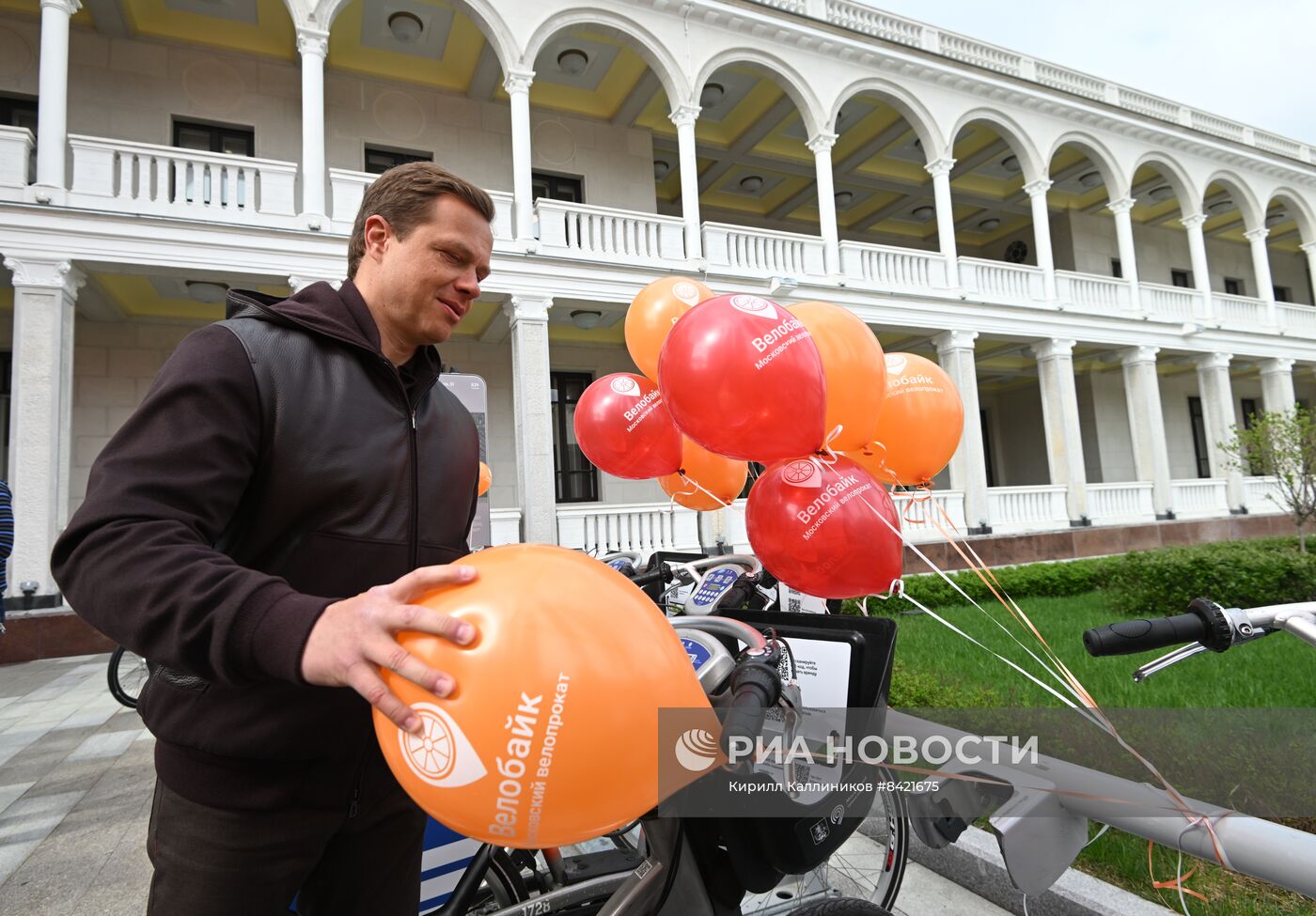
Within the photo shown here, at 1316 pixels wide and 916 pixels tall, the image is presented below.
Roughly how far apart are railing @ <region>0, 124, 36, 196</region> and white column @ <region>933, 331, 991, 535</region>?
14.2 metres

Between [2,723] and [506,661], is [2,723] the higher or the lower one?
the lower one

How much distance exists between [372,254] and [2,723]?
6.33 m

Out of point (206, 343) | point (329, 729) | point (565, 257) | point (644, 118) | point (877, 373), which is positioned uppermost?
point (644, 118)

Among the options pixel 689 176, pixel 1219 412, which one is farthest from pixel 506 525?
pixel 1219 412

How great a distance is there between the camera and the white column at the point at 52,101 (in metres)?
8.23

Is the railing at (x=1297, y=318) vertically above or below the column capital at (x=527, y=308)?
above

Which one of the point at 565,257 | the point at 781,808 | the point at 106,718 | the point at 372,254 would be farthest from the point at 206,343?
the point at 565,257

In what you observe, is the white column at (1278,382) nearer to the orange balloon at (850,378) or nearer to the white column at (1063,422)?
the white column at (1063,422)

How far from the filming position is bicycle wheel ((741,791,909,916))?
2.00 metres

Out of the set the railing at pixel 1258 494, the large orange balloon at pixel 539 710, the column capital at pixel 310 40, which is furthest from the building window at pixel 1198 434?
the large orange balloon at pixel 539 710

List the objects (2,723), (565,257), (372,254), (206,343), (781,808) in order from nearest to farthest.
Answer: (206,343) < (781,808) < (372,254) < (2,723) < (565,257)

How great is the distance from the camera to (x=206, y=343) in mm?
1106

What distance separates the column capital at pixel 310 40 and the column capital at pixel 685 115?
5420mm

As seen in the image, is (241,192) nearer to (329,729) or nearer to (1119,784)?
(329,729)
